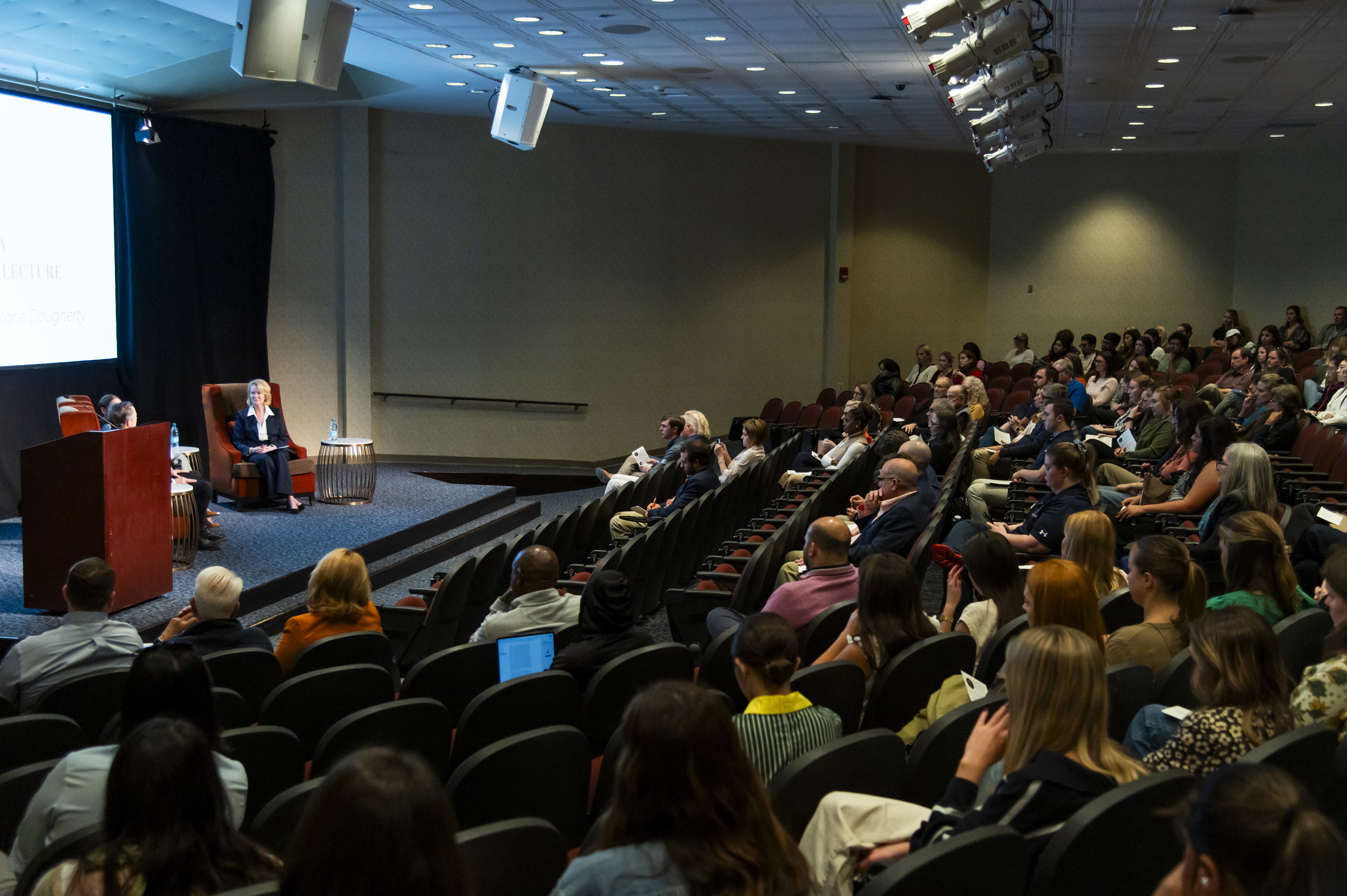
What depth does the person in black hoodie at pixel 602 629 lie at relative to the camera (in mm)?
3531

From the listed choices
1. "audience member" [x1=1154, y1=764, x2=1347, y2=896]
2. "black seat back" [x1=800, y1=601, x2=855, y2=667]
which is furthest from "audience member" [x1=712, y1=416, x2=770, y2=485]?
"audience member" [x1=1154, y1=764, x2=1347, y2=896]

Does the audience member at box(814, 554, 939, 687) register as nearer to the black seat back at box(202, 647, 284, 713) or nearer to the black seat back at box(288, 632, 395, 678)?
the black seat back at box(288, 632, 395, 678)

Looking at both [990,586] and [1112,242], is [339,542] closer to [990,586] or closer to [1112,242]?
[990,586]

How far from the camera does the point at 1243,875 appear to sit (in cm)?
142

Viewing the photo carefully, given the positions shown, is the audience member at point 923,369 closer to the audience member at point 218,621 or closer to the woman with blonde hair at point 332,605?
the woman with blonde hair at point 332,605

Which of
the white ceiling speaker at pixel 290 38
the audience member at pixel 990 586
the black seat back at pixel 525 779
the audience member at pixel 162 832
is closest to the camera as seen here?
the audience member at pixel 162 832

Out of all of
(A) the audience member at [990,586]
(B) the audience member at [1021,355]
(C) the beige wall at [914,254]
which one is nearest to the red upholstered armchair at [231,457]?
(A) the audience member at [990,586]

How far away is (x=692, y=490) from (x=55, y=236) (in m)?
6.27

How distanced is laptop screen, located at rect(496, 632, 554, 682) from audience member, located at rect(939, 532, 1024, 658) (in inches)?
54.5

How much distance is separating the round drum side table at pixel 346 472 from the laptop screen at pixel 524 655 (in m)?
5.82

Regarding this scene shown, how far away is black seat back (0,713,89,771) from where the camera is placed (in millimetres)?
2770

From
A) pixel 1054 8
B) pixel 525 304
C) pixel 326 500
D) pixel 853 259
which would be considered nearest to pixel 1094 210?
pixel 853 259

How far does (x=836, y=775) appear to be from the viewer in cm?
228

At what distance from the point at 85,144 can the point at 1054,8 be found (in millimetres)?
8053
